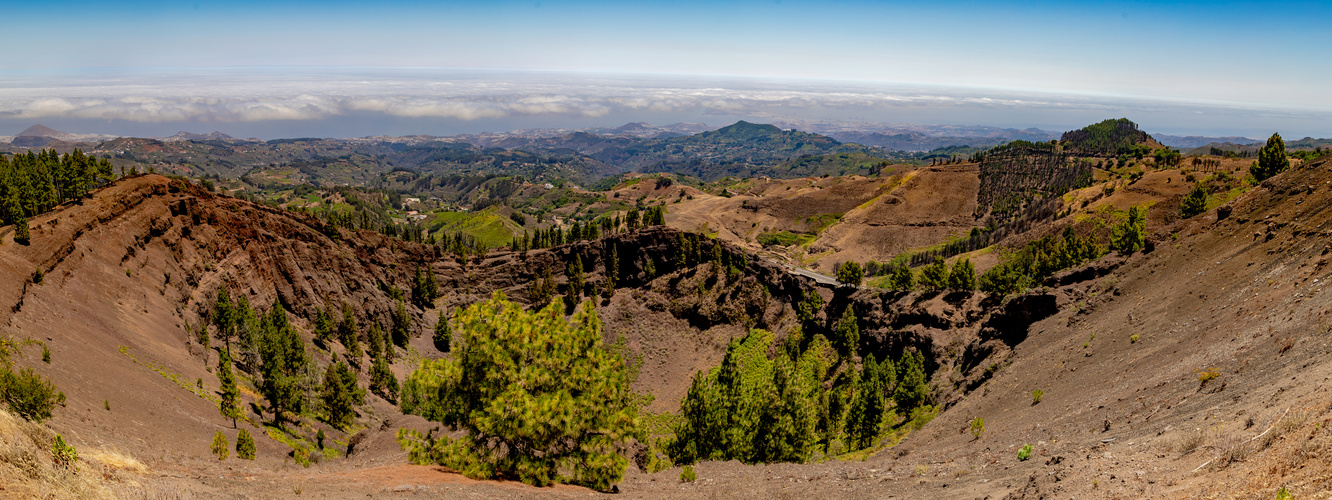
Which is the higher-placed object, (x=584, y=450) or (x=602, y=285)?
(x=584, y=450)

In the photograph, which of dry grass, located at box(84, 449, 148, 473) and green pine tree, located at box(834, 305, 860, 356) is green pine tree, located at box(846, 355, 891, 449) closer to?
green pine tree, located at box(834, 305, 860, 356)

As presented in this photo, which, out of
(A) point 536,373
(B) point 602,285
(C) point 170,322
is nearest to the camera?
(A) point 536,373

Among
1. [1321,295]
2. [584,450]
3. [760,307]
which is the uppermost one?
[1321,295]

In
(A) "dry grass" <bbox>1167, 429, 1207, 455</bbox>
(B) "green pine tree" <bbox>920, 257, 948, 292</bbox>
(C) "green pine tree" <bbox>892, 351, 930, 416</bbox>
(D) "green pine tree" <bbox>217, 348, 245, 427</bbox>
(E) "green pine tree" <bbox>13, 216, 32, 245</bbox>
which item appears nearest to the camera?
(A) "dry grass" <bbox>1167, 429, 1207, 455</bbox>

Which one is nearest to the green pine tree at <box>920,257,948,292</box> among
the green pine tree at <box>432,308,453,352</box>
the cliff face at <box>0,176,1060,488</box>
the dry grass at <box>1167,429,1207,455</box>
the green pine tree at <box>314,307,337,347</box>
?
the cliff face at <box>0,176,1060,488</box>

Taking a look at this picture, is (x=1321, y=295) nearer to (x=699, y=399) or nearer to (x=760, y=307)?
(x=699, y=399)

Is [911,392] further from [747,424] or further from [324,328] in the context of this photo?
[324,328]

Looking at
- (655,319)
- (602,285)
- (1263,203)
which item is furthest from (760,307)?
(1263,203)

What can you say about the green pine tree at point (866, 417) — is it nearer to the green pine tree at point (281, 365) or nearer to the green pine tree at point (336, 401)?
the green pine tree at point (336, 401)
